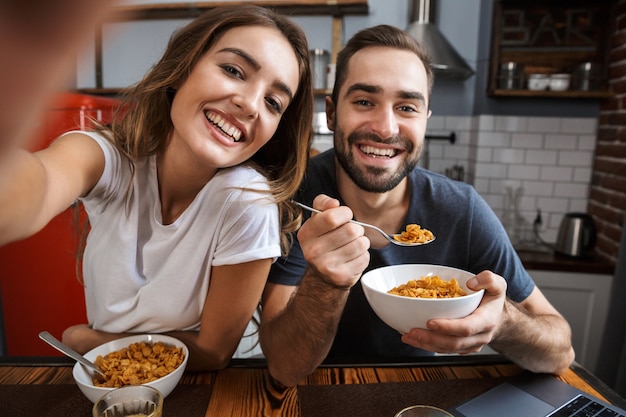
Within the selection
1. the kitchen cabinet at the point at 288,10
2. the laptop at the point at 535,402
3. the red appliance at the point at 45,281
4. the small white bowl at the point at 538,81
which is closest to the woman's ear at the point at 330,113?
the laptop at the point at 535,402

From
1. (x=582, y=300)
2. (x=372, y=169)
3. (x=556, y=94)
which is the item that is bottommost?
(x=582, y=300)

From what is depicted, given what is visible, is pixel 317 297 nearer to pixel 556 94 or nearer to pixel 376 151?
pixel 376 151

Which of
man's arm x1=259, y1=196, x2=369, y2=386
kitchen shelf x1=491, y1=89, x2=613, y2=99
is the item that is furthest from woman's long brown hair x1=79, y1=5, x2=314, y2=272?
kitchen shelf x1=491, y1=89, x2=613, y2=99

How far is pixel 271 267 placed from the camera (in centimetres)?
109

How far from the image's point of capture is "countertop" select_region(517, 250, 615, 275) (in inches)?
83.4

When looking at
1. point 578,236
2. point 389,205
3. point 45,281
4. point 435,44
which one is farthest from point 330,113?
point 578,236

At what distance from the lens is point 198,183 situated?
3.59 ft

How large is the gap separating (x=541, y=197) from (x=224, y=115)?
2228mm

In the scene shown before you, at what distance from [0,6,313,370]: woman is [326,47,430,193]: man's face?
126 millimetres

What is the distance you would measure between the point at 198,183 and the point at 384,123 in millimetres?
489

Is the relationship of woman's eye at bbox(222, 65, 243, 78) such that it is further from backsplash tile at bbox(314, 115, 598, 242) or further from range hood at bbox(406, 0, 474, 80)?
backsplash tile at bbox(314, 115, 598, 242)

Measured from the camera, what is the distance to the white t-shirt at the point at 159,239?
99 centimetres

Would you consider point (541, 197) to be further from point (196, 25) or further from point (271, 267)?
point (196, 25)

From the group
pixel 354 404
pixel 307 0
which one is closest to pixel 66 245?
pixel 354 404
